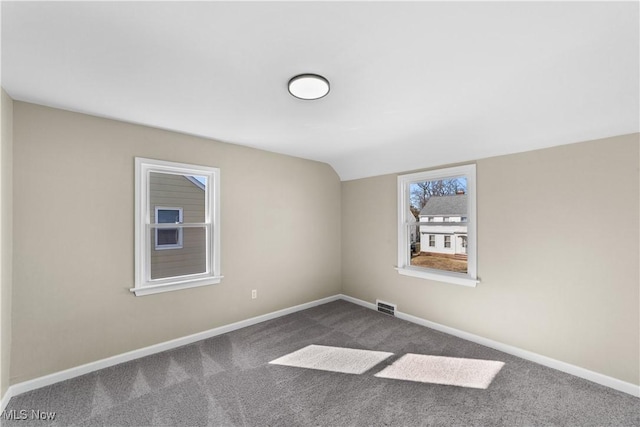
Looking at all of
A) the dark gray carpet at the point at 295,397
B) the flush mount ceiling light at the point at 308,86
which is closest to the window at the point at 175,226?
the dark gray carpet at the point at 295,397

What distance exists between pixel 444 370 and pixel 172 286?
2.91 metres

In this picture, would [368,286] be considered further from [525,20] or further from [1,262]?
[1,262]

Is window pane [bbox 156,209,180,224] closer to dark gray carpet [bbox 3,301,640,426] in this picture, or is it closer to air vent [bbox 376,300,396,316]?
dark gray carpet [bbox 3,301,640,426]

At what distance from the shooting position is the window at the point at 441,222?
3.18m

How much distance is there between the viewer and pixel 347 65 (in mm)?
1710

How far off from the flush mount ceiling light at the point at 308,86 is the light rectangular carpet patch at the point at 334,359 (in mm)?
2461

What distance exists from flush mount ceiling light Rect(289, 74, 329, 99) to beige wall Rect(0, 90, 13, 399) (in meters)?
2.16

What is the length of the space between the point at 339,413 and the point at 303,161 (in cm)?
325

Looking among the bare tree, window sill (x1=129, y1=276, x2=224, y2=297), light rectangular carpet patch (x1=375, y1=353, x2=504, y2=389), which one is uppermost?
the bare tree

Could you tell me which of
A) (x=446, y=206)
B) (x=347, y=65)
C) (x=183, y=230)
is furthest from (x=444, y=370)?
(x=183, y=230)

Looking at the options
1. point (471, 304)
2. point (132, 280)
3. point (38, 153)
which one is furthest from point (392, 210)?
point (38, 153)

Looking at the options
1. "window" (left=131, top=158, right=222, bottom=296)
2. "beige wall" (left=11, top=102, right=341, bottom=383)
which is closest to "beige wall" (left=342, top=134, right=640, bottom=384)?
"beige wall" (left=11, top=102, right=341, bottom=383)

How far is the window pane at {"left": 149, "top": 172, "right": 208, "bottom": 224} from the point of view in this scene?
3045 mm

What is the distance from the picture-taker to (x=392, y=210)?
3.97 meters
